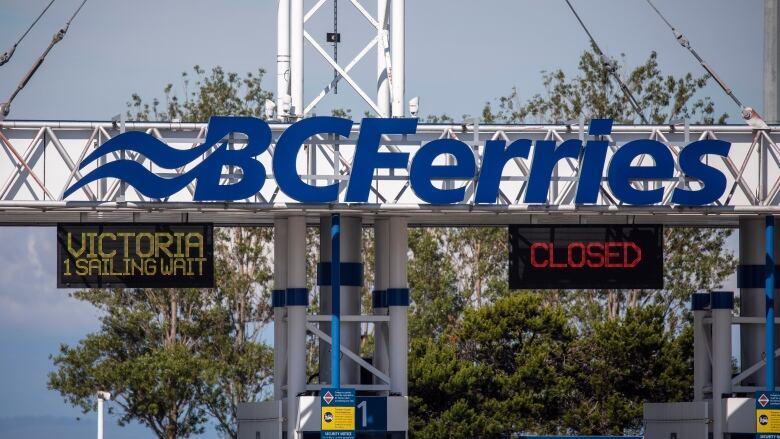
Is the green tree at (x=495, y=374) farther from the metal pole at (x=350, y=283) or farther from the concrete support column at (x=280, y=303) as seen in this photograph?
the metal pole at (x=350, y=283)

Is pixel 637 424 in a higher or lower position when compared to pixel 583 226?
lower

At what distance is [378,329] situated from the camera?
141ft

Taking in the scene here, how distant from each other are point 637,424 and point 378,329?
28.3 meters

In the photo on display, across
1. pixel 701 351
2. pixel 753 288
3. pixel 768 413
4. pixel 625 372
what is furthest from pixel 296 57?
pixel 625 372

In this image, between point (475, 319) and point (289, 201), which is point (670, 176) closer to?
point (289, 201)

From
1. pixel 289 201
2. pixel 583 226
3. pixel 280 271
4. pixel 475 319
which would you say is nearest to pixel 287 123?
pixel 289 201

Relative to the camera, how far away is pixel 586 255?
41.5 m

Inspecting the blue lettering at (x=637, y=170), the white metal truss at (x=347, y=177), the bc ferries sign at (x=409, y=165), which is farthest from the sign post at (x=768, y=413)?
the blue lettering at (x=637, y=170)

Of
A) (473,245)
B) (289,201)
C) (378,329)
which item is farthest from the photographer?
(473,245)

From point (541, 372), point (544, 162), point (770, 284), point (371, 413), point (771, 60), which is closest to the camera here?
point (544, 162)

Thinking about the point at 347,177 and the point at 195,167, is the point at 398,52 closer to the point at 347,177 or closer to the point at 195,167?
the point at 347,177

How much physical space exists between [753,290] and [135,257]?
1653 cm

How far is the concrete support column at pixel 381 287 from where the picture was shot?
4262 centimetres

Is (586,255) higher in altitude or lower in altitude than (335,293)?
higher
